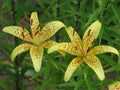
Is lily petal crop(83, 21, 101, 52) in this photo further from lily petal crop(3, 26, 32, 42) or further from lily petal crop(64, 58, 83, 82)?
lily petal crop(3, 26, 32, 42)

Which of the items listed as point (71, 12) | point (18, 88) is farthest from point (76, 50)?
point (18, 88)

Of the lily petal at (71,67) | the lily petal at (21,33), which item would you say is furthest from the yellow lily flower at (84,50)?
the lily petal at (21,33)

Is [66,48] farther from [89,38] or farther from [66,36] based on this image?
[66,36]

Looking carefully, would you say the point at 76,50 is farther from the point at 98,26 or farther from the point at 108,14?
the point at 108,14

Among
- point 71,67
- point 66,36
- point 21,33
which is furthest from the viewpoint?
point 66,36

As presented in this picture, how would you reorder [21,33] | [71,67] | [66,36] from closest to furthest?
[71,67], [21,33], [66,36]

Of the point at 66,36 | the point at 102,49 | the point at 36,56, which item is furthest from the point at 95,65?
the point at 66,36

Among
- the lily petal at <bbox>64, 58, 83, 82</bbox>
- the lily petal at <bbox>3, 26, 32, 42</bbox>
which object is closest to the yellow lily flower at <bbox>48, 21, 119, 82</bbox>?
the lily petal at <bbox>64, 58, 83, 82</bbox>
